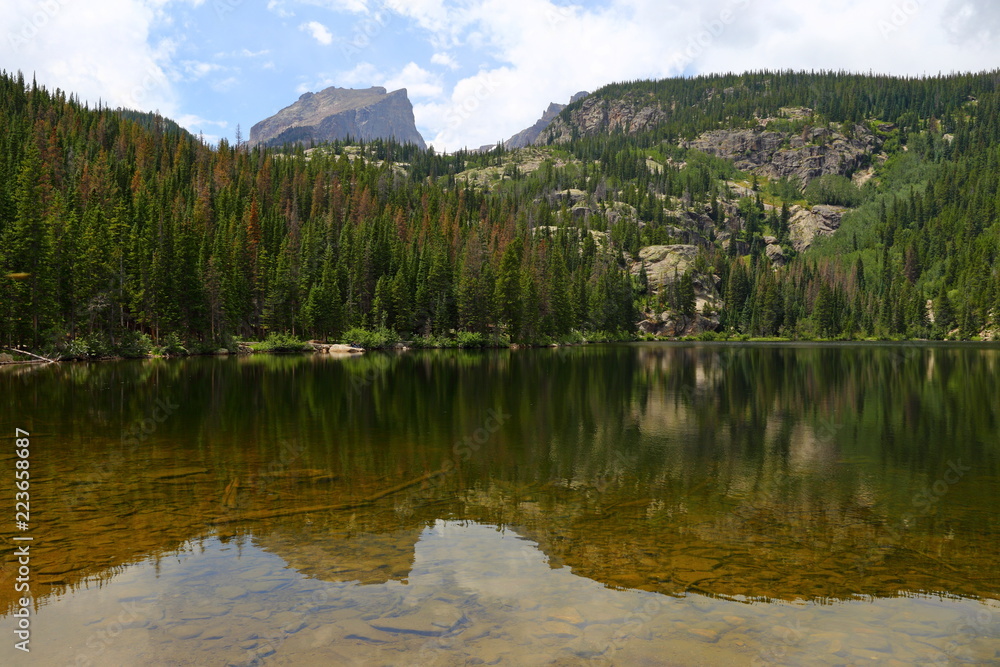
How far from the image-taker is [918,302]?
194m

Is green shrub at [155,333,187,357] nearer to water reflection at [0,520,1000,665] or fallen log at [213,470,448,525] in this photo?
fallen log at [213,470,448,525]

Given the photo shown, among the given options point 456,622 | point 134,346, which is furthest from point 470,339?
point 456,622

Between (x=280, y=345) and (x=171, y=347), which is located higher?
(x=171, y=347)

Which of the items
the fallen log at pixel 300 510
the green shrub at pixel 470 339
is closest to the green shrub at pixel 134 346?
the green shrub at pixel 470 339

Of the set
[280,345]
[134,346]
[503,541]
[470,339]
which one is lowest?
[503,541]

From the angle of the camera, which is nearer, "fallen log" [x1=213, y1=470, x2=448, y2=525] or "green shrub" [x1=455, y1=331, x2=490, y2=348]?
"fallen log" [x1=213, y1=470, x2=448, y2=525]

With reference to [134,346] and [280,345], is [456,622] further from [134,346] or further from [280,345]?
[280,345]

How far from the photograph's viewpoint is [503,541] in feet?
39.4

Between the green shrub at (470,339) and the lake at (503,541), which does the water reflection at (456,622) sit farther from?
the green shrub at (470,339)

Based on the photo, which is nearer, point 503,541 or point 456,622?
point 456,622

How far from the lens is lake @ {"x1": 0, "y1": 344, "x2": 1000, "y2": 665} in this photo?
8078mm

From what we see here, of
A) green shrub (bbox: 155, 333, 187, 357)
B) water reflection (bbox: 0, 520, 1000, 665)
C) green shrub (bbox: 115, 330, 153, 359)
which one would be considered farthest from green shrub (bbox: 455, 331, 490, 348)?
water reflection (bbox: 0, 520, 1000, 665)

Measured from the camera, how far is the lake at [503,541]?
8078 millimetres

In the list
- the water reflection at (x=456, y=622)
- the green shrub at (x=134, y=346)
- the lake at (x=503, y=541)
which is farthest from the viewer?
the green shrub at (x=134, y=346)
